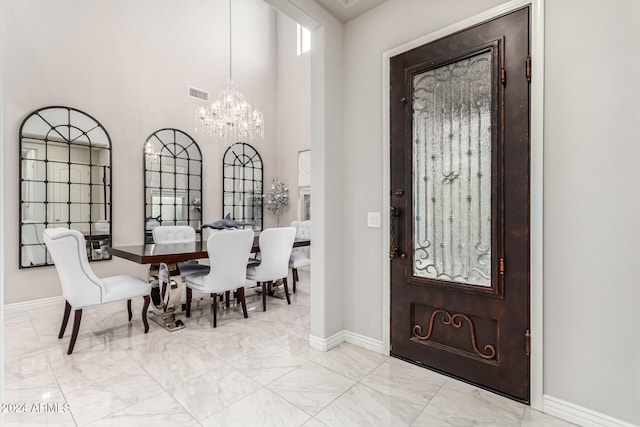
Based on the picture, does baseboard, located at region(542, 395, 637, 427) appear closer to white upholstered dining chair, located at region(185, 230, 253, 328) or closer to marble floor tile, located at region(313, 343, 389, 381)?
marble floor tile, located at region(313, 343, 389, 381)

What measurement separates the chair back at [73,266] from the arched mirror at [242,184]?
3.19 meters

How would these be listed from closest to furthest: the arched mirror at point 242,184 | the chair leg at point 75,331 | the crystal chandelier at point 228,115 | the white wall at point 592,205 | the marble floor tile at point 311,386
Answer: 1. the white wall at point 592,205
2. the marble floor tile at point 311,386
3. the chair leg at point 75,331
4. the crystal chandelier at point 228,115
5. the arched mirror at point 242,184

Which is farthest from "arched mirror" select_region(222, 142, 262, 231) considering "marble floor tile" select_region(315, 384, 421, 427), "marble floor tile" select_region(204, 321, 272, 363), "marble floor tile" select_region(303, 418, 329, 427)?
"marble floor tile" select_region(303, 418, 329, 427)

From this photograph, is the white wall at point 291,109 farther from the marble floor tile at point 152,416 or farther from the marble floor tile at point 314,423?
the marble floor tile at point 314,423

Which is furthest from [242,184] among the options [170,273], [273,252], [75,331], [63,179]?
[75,331]

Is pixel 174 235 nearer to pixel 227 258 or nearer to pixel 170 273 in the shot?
pixel 170 273

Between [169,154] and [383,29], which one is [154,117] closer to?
[169,154]

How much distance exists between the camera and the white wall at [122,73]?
12.5 ft

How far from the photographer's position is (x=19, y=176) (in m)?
3.83

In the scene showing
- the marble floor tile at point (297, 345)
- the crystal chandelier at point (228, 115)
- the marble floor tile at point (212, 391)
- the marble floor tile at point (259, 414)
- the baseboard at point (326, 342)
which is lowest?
the marble floor tile at point (259, 414)

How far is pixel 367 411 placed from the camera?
1.98m

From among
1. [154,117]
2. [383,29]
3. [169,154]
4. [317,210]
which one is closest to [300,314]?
[317,210]

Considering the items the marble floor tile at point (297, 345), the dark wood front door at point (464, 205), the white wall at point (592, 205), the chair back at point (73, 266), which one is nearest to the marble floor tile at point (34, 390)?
the chair back at point (73, 266)

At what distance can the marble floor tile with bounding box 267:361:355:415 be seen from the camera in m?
2.06
